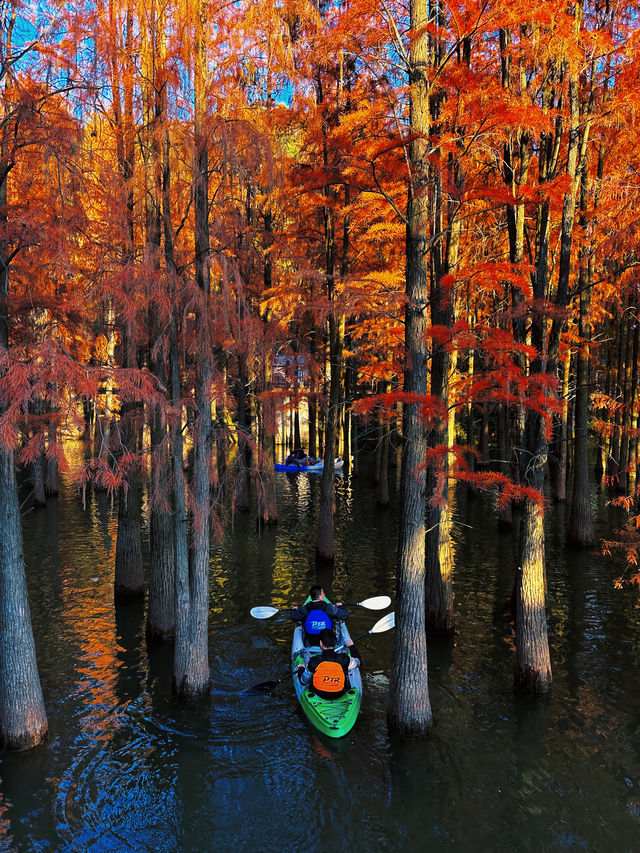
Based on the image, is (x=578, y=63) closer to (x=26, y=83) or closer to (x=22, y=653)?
(x=26, y=83)

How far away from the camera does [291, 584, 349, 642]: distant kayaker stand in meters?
11.4

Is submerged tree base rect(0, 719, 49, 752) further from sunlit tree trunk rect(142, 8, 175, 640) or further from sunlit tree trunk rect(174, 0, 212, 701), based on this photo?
sunlit tree trunk rect(142, 8, 175, 640)

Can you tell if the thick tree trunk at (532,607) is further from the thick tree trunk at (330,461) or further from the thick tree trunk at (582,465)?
the thick tree trunk at (582,465)

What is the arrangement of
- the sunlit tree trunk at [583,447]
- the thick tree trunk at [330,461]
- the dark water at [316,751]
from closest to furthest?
the dark water at [316,751], the thick tree trunk at [330,461], the sunlit tree trunk at [583,447]

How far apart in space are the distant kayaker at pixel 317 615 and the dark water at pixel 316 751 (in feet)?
3.29

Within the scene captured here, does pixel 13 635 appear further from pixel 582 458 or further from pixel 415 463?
pixel 582 458

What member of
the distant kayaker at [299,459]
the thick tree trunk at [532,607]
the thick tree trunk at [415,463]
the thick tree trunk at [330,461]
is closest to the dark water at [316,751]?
the thick tree trunk at [532,607]

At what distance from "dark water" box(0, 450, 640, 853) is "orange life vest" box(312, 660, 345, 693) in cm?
70

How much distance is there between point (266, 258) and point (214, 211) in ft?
31.4

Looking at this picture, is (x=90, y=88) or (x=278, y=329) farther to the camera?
(x=278, y=329)

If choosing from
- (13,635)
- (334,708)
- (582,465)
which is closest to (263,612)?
(334,708)

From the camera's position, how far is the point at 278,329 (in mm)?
11281

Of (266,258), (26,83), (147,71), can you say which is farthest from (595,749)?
(266,258)

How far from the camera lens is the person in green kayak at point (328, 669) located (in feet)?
31.5
